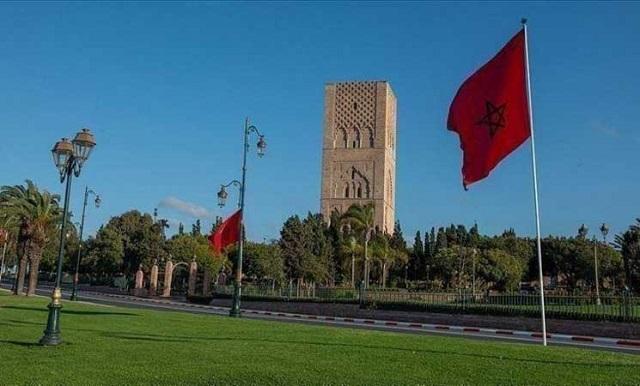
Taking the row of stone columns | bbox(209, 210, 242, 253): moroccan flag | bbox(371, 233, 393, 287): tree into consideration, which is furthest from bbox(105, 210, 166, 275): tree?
bbox(209, 210, 242, 253): moroccan flag

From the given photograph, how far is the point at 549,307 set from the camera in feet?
80.8

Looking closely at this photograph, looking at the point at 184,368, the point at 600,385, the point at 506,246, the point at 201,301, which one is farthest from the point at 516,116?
the point at 506,246

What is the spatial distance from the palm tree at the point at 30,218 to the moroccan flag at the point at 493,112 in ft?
103

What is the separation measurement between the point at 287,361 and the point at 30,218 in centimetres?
3219

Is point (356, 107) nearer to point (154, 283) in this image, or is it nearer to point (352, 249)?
point (352, 249)

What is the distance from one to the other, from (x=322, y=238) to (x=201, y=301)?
26.7 metres

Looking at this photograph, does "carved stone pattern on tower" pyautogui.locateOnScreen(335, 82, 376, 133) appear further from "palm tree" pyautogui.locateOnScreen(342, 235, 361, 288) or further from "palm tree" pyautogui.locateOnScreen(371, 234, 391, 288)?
"palm tree" pyautogui.locateOnScreen(342, 235, 361, 288)

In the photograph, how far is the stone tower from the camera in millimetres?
96562

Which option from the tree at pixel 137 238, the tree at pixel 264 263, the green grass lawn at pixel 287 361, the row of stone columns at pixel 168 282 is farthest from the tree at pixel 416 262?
the green grass lawn at pixel 287 361

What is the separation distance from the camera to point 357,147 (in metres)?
97.8

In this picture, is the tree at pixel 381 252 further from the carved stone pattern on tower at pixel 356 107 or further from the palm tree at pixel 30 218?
the carved stone pattern on tower at pixel 356 107

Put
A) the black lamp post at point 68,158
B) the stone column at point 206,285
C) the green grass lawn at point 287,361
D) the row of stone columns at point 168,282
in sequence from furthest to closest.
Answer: the row of stone columns at point 168,282 → the stone column at point 206,285 → the black lamp post at point 68,158 → the green grass lawn at point 287,361

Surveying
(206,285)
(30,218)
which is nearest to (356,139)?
(206,285)

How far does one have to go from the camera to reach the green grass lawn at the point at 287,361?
8.33m
